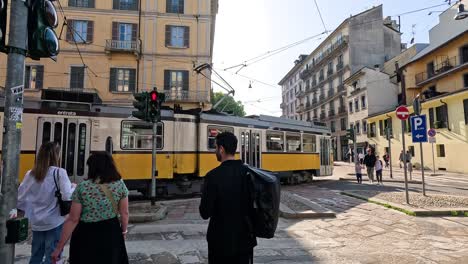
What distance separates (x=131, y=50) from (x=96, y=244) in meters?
22.5

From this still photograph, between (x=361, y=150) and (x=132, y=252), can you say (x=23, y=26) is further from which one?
(x=361, y=150)

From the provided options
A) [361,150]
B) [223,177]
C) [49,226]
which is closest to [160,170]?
[49,226]

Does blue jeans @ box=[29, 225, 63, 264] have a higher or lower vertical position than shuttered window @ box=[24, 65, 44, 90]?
lower

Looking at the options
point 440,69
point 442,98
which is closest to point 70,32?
point 442,98

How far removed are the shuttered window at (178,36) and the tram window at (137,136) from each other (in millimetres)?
14971

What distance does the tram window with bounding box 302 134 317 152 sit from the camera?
55.2 feet

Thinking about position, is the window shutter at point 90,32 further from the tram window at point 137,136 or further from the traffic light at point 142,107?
the traffic light at point 142,107

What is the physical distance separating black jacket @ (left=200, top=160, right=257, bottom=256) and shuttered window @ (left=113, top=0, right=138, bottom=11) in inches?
976

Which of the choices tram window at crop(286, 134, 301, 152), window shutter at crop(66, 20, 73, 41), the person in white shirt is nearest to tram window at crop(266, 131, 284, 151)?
tram window at crop(286, 134, 301, 152)

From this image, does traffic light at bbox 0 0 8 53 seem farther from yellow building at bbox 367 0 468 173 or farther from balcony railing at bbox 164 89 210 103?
yellow building at bbox 367 0 468 173

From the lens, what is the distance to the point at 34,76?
73.9ft

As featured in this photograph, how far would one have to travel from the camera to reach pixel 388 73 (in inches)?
1657

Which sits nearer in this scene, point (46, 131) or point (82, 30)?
point (46, 131)

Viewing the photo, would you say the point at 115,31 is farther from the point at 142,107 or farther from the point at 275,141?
the point at 142,107
